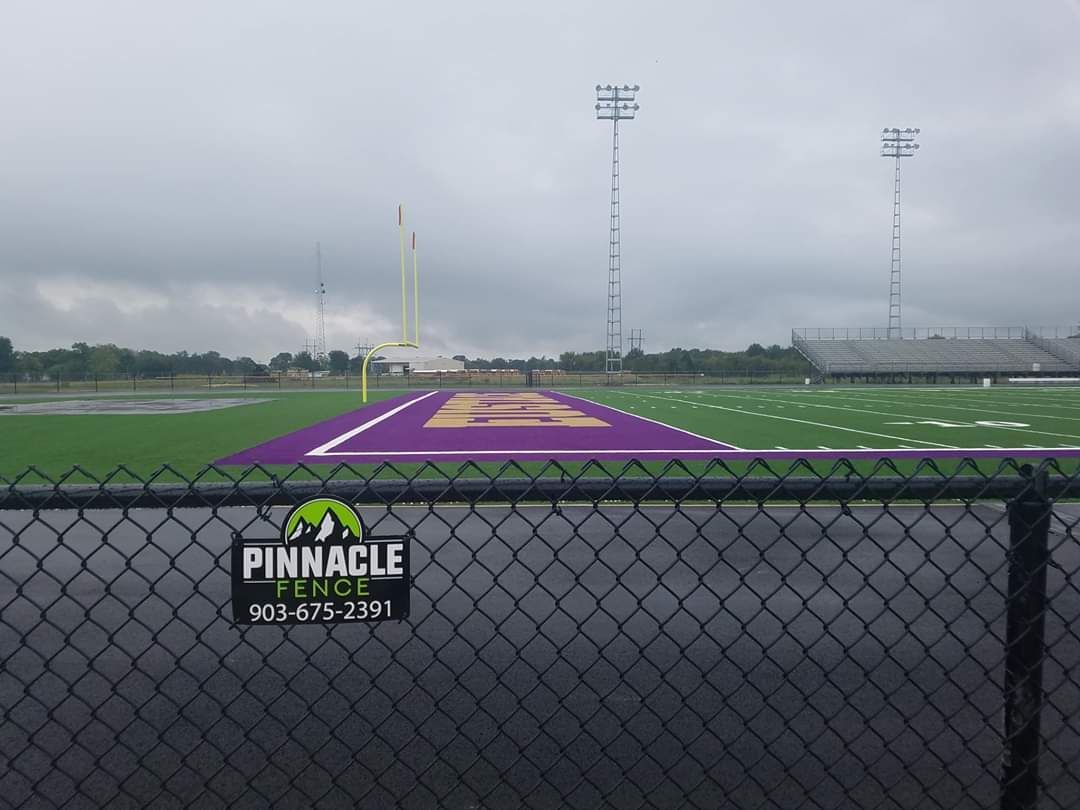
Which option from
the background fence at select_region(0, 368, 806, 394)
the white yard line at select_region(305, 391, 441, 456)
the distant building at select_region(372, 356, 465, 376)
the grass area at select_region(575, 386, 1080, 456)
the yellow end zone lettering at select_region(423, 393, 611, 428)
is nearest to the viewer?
the white yard line at select_region(305, 391, 441, 456)

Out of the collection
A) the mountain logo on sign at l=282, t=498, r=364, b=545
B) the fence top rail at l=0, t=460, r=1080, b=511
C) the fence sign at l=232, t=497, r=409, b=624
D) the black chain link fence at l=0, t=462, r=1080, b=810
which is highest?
the fence top rail at l=0, t=460, r=1080, b=511

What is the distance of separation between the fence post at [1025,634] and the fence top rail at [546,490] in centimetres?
5

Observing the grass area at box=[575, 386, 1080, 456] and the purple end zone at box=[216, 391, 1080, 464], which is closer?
the purple end zone at box=[216, 391, 1080, 464]

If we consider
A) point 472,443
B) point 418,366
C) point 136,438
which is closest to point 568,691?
point 472,443

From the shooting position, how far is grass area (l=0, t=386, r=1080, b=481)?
12812mm

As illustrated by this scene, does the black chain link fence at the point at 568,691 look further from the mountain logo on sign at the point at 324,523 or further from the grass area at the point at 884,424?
the grass area at the point at 884,424

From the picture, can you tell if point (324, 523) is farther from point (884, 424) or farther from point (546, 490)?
point (884, 424)

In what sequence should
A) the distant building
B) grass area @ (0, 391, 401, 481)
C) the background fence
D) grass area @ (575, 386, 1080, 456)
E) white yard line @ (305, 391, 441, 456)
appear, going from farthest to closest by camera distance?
the distant building
the background fence
grass area @ (575, 386, 1080, 456)
white yard line @ (305, 391, 441, 456)
grass area @ (0, 391, 401, 481)

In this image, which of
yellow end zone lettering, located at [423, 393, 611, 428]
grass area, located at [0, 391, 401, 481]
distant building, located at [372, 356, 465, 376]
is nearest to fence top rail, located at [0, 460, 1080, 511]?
grass area, located at [0, 391, 401, 481]

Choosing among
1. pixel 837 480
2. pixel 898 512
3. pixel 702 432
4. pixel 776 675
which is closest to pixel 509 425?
pixel 702 432

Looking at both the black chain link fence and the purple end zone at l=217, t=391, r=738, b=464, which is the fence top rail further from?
the purple end zone at l=217, t=391, r=738, b=464

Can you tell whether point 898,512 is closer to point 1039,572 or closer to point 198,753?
point 1039,572

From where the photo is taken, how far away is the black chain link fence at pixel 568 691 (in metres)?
2.21

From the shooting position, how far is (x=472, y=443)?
15.3 meters
